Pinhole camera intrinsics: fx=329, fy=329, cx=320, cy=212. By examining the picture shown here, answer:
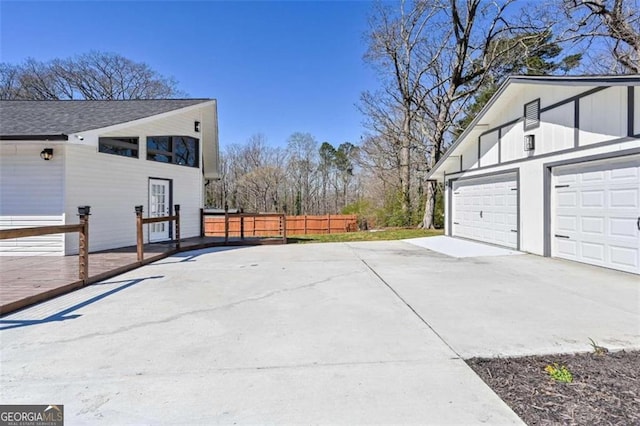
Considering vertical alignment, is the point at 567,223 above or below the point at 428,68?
below

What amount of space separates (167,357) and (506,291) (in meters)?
4.31

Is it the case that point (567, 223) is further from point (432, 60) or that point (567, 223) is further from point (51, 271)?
point (432, 60)

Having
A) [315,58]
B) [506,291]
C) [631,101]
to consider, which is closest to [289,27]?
[315,58]

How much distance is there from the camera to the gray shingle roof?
7.11m

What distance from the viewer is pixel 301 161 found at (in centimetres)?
2986

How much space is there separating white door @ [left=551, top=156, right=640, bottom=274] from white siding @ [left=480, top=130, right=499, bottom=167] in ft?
7.57

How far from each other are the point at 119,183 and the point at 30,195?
5.97 ft

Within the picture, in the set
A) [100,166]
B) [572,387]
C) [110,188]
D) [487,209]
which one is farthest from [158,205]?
[572,387]

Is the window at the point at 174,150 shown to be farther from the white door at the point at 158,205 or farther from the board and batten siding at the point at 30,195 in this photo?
the board and batten siding at the point at 30,195

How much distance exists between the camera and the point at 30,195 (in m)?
7.25

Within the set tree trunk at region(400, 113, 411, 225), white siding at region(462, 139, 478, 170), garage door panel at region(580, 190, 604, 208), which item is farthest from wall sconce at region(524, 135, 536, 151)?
tree trunk at region(400, 113, 411, 225)

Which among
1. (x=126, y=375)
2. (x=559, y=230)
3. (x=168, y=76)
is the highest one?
(x=168, y=76)

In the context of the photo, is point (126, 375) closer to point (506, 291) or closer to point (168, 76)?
point (506, 291)

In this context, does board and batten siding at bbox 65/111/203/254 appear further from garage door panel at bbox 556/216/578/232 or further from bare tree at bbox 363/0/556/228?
bare tree at bbox 363/0/556/228
